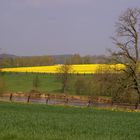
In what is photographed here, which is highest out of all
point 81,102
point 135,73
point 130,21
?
point 130,21

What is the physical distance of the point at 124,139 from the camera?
14.7 metres

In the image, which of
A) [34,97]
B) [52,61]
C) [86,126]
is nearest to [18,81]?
[34,97]

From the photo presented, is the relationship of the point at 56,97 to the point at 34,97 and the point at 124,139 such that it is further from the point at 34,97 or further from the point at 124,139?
the point at 124,139

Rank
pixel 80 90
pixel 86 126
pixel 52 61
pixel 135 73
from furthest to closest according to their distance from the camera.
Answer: pixel 52 61 < pixel 80 90 < pixel 135 73 < pixel 86 126

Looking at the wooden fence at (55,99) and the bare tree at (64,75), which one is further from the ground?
the bare tree at (64,75)

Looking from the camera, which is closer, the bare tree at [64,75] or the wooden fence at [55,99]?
the wooden fence at [55,99]

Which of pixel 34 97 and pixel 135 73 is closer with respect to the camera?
pixel 135 73

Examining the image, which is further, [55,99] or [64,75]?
[64,75]

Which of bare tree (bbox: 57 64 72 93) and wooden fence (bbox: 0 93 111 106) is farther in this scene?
bare tree (bbox: 57 64 72 93)

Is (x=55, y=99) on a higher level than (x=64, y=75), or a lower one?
lower

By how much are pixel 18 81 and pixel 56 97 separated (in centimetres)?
3768

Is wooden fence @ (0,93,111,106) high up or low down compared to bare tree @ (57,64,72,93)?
down

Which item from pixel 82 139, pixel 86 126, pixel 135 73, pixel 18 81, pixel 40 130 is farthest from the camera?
pixel 18 81

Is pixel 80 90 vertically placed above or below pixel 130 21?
below
